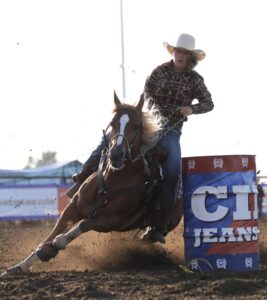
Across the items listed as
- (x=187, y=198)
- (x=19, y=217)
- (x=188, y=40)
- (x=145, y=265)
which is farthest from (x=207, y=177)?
(x=19, y=217)

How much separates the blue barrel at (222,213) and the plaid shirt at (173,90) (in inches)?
42.9

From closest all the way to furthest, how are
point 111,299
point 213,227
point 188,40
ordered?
point 111,299, point 213,227, point 188,40

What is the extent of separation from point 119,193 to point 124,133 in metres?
0.58

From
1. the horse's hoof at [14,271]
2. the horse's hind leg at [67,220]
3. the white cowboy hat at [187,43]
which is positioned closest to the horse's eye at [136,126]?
the horse's hind leg at [67,220]

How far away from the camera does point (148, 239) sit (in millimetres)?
7070

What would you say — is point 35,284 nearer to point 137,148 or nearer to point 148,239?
point 137,148

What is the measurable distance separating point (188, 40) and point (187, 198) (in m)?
1.77

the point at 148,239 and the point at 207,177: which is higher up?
the point at 207,177

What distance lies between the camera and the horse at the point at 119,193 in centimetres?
598

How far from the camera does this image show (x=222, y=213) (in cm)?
586

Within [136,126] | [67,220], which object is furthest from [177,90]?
[67,220]

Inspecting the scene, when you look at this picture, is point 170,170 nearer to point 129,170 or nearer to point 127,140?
point 129,170

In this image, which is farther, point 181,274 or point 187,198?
point 187,198

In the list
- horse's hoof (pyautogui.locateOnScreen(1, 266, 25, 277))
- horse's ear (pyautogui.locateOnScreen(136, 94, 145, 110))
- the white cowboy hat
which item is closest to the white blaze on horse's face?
horse's ear (pyautogui.locateOnScreen(136, 94, 145, 110))
